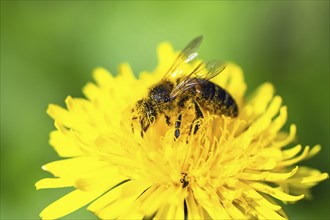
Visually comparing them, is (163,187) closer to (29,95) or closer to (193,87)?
(193,87)

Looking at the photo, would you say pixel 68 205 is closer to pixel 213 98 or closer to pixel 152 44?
pixel 213 98

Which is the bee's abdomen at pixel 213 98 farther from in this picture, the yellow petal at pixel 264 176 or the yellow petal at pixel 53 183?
the yellow petal at pixel 53 183

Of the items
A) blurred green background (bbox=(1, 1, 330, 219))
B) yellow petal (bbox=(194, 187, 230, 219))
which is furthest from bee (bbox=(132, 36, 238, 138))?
blurred green background (bbox=(1, 1, 330, 219))

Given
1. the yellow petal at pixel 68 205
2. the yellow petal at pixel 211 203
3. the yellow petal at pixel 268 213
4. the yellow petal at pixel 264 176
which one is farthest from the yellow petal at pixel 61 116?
the yellow petal at pixel 268 213

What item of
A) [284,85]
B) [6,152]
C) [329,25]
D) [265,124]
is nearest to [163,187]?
[265,124]

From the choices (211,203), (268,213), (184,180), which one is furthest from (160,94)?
(268,213)

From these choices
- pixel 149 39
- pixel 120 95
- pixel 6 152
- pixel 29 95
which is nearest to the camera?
pixel 120 95
